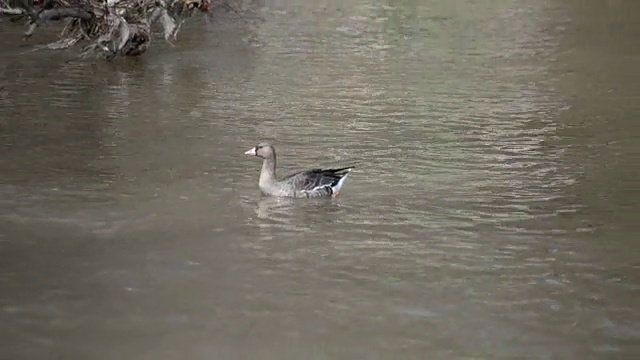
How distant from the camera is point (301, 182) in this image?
11711 mm

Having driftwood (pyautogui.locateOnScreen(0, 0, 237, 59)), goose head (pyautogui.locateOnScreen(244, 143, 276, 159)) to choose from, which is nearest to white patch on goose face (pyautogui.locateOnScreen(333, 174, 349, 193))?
goose head (pyautogui.locateOnScreen(244, 143, 276, 159))

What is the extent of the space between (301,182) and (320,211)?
1.66 ft

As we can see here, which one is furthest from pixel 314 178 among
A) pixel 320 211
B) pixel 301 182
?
pixel 320 211

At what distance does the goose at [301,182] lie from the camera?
38.0 ft

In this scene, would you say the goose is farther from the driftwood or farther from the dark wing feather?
the driftwood

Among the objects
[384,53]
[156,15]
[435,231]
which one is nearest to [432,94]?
[384,53]

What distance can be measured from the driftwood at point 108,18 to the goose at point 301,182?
368 inches

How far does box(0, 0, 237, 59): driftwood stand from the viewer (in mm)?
20469

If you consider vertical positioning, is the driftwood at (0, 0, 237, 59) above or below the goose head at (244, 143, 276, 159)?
above

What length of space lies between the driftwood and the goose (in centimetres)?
934

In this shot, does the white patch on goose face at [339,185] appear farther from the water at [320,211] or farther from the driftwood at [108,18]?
the driftwood at [108,18]

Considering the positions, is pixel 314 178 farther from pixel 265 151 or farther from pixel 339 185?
pixel 265 151

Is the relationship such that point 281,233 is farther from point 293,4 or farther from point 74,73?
point 293,4

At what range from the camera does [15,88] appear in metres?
18.1
